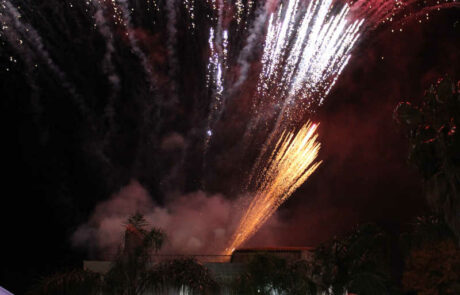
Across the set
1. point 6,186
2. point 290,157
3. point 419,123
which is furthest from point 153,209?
point 419,123

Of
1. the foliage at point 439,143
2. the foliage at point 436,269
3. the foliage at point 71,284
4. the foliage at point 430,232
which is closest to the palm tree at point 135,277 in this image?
the foliage at point 71,284

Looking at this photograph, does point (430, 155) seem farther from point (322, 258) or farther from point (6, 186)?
point (6, 186)

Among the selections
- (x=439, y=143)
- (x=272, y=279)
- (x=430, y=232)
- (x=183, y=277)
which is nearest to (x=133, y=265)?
(x=183, y=277)

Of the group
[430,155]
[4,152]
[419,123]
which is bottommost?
[430,155]

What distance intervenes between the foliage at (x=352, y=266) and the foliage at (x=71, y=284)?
872 cm

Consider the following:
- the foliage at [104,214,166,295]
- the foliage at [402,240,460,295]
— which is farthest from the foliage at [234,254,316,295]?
the foliage at [402,240,460,295]

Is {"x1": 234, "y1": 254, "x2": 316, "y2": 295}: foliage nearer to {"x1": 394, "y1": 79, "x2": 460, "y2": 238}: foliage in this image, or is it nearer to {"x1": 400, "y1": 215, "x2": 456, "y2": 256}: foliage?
{"x1": 394, "y1": 79, "x2": 460, "y2": 238}: foliage

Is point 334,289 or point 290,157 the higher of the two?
point 290,157

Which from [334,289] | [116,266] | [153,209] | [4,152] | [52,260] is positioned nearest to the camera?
[116,266]

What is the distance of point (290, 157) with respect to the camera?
968 inches

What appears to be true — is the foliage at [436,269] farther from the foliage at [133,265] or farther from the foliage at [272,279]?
the foliage at [133,265]

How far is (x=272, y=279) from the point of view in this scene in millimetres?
19109

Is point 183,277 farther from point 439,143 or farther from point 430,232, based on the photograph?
point 430,232

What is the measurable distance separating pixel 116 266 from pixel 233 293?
13.9 feet
